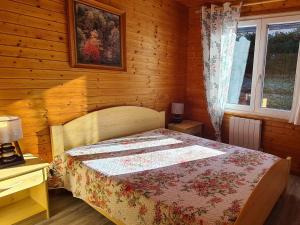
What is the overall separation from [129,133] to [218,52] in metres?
1.88

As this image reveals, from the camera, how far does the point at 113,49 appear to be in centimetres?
281

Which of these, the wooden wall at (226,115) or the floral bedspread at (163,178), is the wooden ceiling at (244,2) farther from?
the floral bedspread at (163,178)

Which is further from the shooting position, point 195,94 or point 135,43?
point 195,94

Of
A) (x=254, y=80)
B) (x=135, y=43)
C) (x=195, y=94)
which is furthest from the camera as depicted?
(x=195, y=94)

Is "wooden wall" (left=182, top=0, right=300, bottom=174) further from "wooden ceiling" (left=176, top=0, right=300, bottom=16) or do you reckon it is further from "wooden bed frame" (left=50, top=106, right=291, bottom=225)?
"wooden bed frame" (left=50, top=106, right=291, bottom=225)

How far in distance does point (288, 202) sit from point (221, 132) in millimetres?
1558

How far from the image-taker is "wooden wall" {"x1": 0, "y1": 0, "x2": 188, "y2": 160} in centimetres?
201

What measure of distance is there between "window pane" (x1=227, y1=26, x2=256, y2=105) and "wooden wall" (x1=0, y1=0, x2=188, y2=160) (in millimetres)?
1204

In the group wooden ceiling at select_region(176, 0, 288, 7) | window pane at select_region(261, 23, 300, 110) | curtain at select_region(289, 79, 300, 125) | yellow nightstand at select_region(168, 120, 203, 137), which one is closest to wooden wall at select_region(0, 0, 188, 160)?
wooden ceiling at select_region(176, 0, 288, 7)

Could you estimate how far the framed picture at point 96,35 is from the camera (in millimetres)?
2398

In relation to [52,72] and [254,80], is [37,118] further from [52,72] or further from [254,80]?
[254,80]

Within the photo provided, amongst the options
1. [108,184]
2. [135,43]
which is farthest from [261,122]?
[108,184]

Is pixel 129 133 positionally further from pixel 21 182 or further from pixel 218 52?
pixel 218 52

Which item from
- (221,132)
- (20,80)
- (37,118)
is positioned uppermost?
(20,80)
